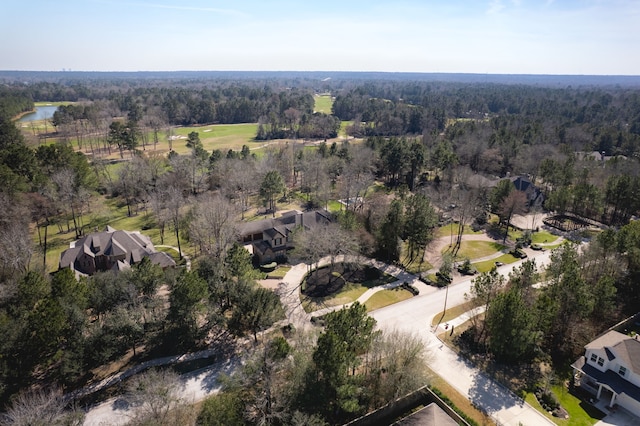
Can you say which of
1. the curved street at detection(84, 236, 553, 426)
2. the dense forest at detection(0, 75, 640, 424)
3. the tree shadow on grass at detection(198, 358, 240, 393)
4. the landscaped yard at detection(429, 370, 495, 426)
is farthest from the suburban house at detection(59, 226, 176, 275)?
the landscaped yard at detection(429, 370, 495, 426)

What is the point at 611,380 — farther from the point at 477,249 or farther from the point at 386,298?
the point at 477,249

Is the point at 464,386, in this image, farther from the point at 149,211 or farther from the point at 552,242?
the point at 149,211

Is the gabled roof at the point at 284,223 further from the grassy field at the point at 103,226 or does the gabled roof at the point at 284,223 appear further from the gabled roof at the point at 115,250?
the gabled roof at the point at 115,250

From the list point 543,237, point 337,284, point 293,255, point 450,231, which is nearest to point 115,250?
point 293,255

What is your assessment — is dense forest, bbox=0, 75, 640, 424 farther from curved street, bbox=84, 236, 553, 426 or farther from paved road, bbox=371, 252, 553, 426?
paved road, bbox=371, 252, 553, 426

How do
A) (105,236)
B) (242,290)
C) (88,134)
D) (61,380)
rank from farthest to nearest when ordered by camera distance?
1. (88,134)
2. (105,236)
3. (242,290)
4. (61,380)

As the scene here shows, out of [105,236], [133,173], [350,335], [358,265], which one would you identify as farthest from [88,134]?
[350,335]

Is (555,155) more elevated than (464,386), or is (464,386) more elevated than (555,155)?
(555,155)
